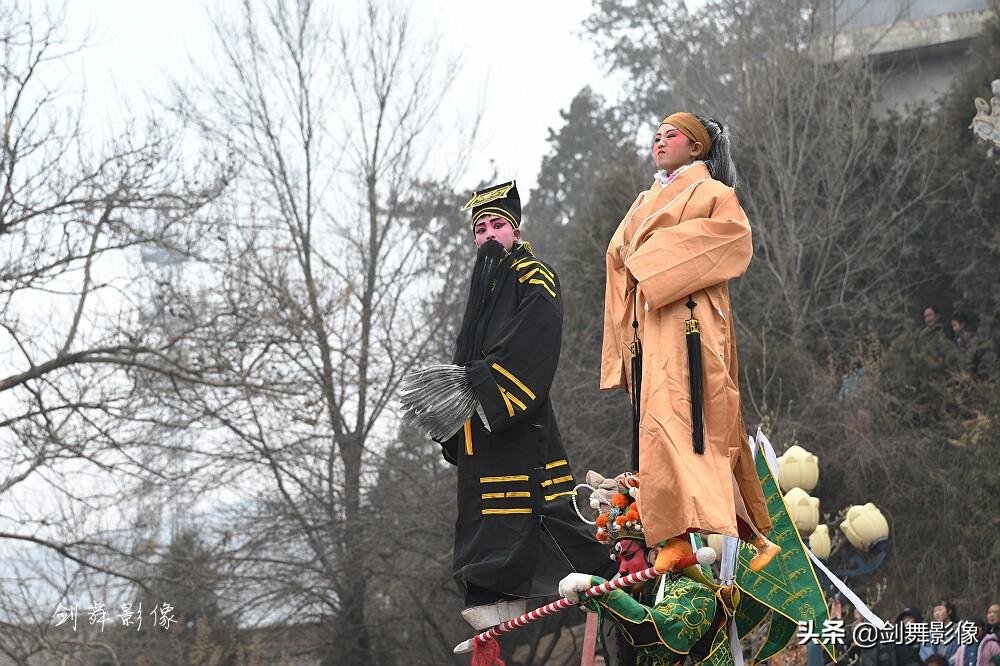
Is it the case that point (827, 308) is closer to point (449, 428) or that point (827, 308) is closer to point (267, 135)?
point (267, 135)

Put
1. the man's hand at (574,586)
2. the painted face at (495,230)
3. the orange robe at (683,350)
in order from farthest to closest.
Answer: the painted face at (495,230) → the orange robe at (683,350) → the man's hand at (574,586)

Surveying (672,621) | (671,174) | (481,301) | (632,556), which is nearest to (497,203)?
(481,301)

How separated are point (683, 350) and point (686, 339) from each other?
4cm

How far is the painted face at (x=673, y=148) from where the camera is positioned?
5.16m

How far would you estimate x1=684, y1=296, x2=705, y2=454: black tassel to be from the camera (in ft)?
15.2

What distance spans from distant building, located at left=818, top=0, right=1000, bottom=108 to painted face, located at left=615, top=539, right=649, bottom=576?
54.5 ft

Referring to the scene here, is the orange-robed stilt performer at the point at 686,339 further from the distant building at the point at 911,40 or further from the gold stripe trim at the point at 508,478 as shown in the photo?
→ the distant building at the point at 911,40

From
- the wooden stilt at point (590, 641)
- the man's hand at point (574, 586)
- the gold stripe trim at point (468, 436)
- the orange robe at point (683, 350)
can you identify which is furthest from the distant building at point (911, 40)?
the man's hand at point (574, 586)

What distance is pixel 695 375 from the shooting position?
471 centimetres

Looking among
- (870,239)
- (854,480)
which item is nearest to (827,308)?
(870,239)

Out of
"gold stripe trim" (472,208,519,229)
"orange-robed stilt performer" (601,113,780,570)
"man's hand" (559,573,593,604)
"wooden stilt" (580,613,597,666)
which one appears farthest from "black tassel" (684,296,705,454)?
"gold stripe trim" (472,208,519,229)

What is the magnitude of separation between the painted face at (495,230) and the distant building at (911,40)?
50.7ft

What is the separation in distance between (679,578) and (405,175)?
11.7m

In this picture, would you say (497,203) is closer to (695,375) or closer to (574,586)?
(695,375)
